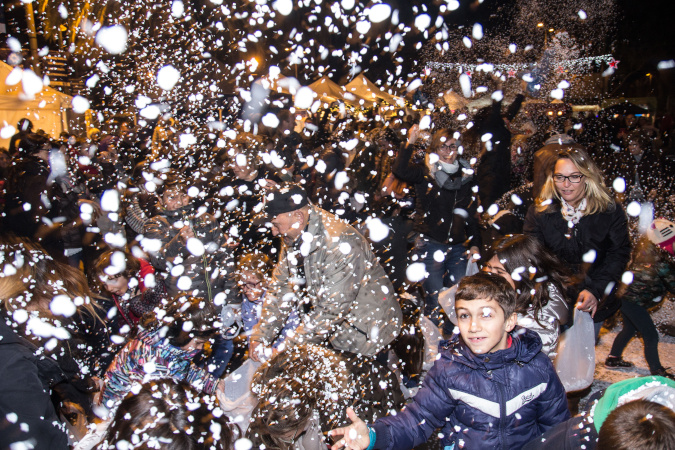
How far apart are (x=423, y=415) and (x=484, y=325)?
20.8 inches

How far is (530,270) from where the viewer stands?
278cm

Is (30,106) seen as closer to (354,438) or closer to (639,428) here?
(354,438)

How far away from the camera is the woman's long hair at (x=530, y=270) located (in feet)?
8.89

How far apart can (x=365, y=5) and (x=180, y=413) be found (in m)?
18.9

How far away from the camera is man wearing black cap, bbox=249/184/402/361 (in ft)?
9.52

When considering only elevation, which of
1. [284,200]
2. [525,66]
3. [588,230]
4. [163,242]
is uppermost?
[525,66]

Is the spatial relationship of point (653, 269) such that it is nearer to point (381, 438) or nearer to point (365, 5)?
point (381, 438)

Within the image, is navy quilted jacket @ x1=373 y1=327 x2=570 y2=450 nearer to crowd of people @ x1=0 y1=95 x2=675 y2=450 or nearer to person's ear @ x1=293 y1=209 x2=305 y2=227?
crowd of people @ x1=0 y1=95 x2=675 y2=450

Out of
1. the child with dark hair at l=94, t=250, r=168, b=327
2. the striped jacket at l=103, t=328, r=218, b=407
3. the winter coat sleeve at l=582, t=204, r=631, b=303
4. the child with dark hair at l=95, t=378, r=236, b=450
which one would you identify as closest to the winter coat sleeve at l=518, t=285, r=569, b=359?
the winter coat sleeve at l=582, t=204, r=631, b=303

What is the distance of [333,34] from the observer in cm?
1905

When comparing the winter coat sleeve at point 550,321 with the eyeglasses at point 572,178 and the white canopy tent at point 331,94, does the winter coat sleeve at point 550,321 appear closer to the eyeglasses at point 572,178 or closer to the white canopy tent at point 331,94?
the eyeglasses at point 572,178

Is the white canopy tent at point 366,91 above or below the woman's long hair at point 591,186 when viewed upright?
Result: above

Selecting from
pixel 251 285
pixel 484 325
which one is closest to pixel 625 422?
pixel 484 325

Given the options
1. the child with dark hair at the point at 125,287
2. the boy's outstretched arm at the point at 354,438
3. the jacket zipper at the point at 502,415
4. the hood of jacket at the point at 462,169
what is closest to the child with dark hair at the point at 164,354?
the child with dark hair at the point at 125,287
